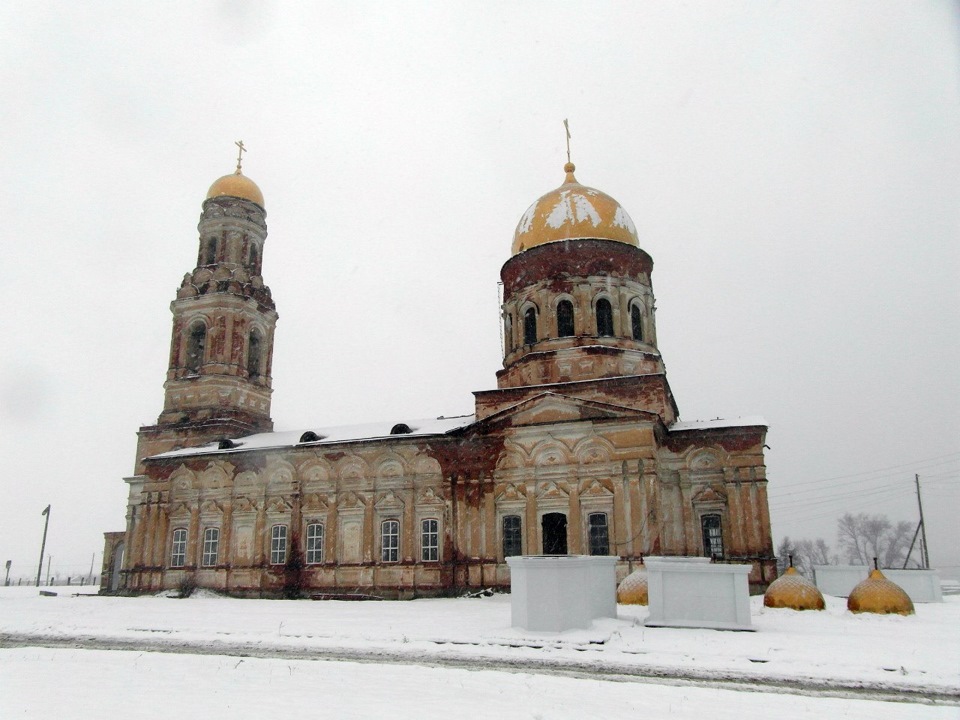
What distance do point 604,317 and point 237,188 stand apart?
19.6 meters

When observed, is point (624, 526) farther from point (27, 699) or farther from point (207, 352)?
point (207, 352)

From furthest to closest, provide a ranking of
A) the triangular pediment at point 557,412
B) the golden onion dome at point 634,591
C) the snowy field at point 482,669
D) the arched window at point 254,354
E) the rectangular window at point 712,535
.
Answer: the arched window at point 254,354 < the rectangular window at point 712,535 < the triangular pediment at point 557,412 < the golden onion dome at point 634,591 < the snowy field at point 482,669

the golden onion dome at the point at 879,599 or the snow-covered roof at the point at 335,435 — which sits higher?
the snow-covered roof at the point at 335,435

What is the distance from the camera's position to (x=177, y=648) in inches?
535

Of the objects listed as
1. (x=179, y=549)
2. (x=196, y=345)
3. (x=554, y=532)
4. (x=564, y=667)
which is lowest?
(x=564, y=667)

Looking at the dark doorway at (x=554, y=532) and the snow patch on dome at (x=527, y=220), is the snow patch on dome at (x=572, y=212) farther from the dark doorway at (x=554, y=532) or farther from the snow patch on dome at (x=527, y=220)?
the dark doorway at (x=554, y=532)

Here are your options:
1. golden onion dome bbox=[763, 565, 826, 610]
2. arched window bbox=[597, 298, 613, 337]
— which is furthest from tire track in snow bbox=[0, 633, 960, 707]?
arched window bbox=[597, 298, 613, 337]

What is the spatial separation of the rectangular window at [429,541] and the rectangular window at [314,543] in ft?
13.9

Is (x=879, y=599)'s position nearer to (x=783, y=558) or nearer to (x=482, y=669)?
(x=482, y=669)

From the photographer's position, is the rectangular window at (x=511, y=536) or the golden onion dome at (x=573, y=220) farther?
the golden onion dome at (x=573, y=220)

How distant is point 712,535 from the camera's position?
82.5ft

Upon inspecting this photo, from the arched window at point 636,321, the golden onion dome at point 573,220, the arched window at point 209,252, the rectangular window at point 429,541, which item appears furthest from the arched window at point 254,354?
the arched window at point 636,321

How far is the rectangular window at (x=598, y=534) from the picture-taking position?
24.0 m

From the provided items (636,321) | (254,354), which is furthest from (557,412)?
(254,354)
